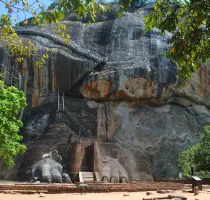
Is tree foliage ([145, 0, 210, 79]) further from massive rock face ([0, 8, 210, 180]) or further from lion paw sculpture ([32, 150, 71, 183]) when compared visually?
massive rock face ([0, 8, 210, 180])

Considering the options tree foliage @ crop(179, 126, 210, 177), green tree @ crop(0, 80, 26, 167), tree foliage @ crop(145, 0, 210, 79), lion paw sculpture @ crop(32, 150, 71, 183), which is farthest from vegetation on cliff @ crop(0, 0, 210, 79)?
tree foliage @ crop(179, 126, 210, 177)

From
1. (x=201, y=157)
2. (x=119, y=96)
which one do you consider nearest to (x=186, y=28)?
(x=201, y=157)

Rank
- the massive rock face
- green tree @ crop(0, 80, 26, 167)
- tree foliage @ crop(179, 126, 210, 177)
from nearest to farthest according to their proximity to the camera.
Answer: green tree @ crop(0, 80, 26, 167)
tree foliage @ crop(179, 126, 210, 177)
the massive rock face

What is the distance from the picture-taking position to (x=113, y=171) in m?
23.8

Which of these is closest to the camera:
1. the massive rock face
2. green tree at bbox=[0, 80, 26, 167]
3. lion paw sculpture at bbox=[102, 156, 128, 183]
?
green tree at bbox=[0, 80, 26, 167]

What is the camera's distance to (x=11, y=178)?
931 inches

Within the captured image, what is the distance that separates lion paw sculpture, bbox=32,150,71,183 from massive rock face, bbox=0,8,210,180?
6.36 meters

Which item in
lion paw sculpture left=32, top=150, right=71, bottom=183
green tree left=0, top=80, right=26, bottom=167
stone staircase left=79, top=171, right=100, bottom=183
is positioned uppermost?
green tree left=0, top=80, right=26, bottom=167

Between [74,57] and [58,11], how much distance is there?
2725 cm

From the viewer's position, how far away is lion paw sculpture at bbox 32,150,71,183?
2030cm

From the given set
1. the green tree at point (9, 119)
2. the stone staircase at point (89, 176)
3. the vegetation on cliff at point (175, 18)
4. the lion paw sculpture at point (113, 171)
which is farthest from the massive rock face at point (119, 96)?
the vegetation on cliff at point (175, 18)

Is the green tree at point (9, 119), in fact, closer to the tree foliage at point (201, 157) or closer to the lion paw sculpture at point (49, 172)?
the lion paw sculpture at point (49, 172)

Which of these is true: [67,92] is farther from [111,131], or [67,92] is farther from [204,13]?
[204,13]

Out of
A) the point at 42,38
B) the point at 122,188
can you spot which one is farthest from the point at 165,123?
the point at 122,188
